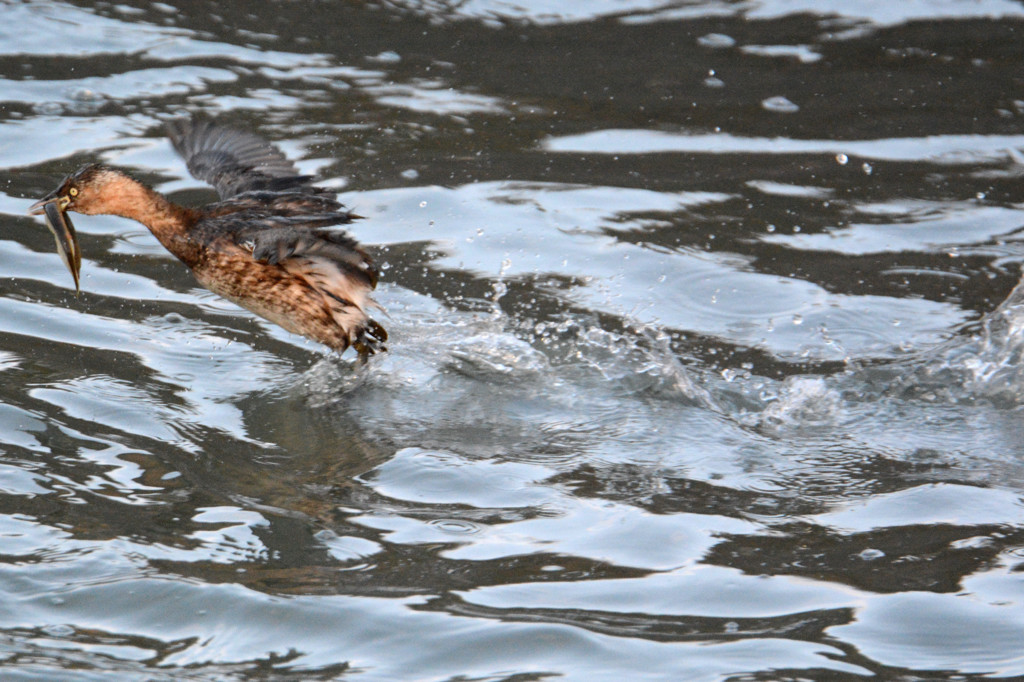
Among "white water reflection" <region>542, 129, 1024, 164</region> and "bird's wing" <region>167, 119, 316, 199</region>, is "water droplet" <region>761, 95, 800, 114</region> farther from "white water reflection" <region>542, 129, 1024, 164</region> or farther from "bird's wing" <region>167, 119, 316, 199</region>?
"bird's wing" <region>167, 119, 316, 199</region>

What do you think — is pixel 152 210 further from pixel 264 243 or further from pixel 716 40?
pixel 716 40


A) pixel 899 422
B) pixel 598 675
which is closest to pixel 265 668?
pixel 598 675

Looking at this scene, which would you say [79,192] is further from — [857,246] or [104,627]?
[857,246]

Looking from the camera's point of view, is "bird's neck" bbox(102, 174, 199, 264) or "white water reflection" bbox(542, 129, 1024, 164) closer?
"bird's neck" bbox(102, 174, 199, 264)

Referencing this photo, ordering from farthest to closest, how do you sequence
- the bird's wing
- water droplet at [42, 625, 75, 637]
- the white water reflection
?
the white water reflection → the bird's wing → water droplet at [42, 625, 75, 637]

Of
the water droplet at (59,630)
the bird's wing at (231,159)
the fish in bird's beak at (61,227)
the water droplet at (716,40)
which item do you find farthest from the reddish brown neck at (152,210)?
the water droplet at (716,40)

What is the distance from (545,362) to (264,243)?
146 centimetres

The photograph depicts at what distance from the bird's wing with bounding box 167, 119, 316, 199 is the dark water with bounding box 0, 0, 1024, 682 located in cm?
78

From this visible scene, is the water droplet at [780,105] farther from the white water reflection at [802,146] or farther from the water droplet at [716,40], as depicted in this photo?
the water droplet at [716,40]

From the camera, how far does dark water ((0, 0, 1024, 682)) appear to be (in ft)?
12.4

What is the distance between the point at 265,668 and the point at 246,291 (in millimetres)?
2402

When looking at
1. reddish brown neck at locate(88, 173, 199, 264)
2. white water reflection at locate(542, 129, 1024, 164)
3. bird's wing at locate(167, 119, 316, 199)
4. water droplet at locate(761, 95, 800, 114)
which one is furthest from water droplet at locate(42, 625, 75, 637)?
water droplet at locate(761, 95, 800, 114)

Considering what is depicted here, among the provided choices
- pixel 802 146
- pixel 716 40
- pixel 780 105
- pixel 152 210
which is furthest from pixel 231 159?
pixel 716 40

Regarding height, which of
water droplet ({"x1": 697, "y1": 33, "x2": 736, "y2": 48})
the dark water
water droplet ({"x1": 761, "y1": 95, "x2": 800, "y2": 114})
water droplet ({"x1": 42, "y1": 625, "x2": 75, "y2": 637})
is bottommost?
water droplet ({"x1": 42, "y1": 625, "x2": 75, "y2": 637})
